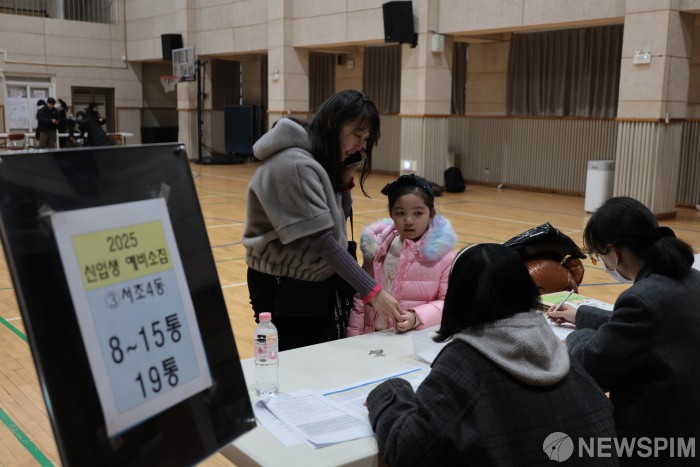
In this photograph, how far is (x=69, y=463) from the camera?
101 cm

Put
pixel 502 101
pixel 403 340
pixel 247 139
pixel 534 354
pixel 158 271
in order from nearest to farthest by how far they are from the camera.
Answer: pixel 158 271, pixel 534 354, pixel 403 340, pixel 502 101, pixel 247 139

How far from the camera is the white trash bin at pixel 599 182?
34.9 feet

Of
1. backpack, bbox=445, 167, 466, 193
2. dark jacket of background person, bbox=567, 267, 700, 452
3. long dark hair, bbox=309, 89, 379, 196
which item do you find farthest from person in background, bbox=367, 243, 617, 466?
backpack, bbox=445, 167, 466, 193

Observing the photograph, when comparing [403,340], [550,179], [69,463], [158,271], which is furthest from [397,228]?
[550,179]

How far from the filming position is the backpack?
1330cm

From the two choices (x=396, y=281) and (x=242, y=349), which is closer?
(x=396, y=281)

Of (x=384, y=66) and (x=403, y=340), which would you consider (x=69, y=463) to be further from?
(x=384, y=66)

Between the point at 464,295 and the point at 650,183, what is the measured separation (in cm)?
898

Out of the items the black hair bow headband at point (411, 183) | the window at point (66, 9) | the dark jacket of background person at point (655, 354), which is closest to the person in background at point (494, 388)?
the dark jacket of background person at point (655, 354)

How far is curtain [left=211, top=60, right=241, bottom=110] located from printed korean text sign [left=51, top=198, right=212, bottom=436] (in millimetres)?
18972

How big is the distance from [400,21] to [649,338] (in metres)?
11.4

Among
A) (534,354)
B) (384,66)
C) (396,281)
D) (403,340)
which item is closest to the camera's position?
(534,354)

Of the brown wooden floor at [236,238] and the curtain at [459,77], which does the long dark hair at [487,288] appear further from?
the curtain at [459,77]

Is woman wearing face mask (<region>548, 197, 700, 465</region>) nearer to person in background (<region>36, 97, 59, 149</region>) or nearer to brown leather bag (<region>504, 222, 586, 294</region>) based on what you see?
brown leather bag (<region>504, 222, 586, 294</region>)
